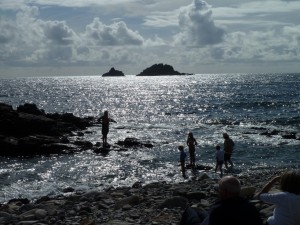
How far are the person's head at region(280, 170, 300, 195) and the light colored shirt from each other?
0.06 m

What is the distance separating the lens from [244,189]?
512 inches

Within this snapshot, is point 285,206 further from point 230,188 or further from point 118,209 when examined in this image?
point 118,209

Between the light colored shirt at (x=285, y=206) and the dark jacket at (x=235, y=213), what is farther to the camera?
the light colored shirt at (x=285, y=206)

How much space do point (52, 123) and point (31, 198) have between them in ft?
63.7

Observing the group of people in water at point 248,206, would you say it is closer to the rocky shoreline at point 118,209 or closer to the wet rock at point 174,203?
the rocky shoreline at point 118,209

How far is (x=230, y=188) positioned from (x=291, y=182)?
3.74ft

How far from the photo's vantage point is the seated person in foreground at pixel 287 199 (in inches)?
232

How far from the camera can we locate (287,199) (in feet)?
19.7

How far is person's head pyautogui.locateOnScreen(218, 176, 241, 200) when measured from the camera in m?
5.16

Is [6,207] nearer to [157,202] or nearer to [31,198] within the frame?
[31,198]

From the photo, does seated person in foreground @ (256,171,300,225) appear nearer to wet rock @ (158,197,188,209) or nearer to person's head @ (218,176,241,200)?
person's head @ (218,176,241,200)

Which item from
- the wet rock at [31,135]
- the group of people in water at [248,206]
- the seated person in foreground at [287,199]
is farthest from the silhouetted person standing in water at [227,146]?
the seated person in foreground at [287,199]

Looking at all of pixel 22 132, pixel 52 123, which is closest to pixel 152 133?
pixel 52 123

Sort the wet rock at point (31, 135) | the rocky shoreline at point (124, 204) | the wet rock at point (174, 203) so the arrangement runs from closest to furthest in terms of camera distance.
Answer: the rocky shoreline at point (124, 204)
the wet rock at point (174, 203)
the wet rock at point (31, 135)
